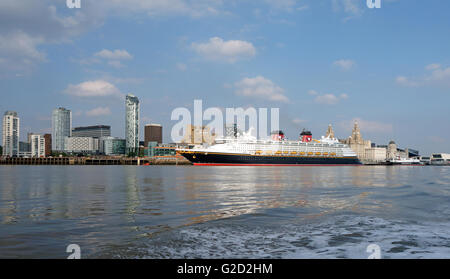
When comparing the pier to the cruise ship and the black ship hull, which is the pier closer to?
the cruise ship

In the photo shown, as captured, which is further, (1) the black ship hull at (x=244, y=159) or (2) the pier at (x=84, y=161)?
(2) the pier at (x=84, y=161)

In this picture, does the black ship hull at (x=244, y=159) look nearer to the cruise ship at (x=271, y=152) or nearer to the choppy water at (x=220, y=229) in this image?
the cruise ship at (x=271, y=152)

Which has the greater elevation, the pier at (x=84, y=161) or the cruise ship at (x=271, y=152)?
the cruise ship at (x=271, y=152)

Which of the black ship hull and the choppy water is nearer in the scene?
the choppy water

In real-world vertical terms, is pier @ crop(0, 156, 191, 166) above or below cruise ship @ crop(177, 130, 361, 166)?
below

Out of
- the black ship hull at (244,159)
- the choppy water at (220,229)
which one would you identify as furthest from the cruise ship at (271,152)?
the choppy water at (220,229)

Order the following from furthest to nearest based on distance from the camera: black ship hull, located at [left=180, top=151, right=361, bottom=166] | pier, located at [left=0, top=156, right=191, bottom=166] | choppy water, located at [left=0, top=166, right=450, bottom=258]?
pier, located at [left=0, top=156, right=191, bottom=166] → black ship hull, located at [left=180, top=151, right=361, bottom=166] → choppy water, located at [left=0, top=166, right=450, bottom=258]

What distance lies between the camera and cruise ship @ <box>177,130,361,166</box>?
116 m

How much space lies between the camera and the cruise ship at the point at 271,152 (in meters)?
116

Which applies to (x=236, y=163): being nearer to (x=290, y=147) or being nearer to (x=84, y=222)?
(x=290, y=147)

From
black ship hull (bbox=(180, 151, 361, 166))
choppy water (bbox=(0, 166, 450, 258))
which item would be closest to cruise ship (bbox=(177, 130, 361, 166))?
black ship hull (bbox=(180, 151, 361, 166))

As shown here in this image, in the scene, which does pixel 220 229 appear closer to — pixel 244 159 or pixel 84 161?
pixel 244 159

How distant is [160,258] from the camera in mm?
8945
